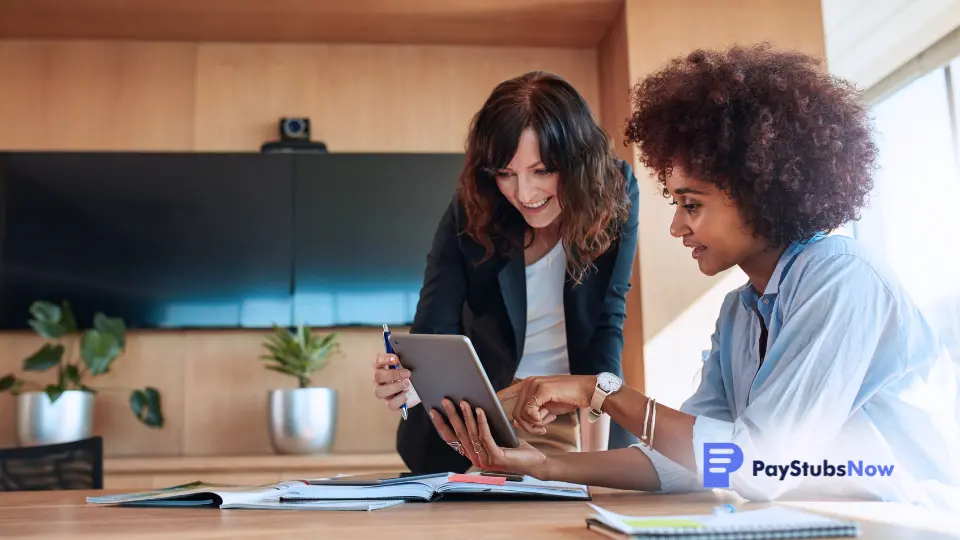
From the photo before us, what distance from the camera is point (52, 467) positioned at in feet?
7.34

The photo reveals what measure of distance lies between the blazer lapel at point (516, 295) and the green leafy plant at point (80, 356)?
7.04 feet

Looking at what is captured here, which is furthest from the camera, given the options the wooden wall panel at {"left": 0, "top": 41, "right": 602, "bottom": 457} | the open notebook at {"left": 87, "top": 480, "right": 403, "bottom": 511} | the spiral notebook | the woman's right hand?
the wooden wall panel at {"left": 0, "top": 41, "right": 602, "bottom": 457}

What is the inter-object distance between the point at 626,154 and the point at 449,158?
2.51ft

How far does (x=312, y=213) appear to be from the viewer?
12.6ft

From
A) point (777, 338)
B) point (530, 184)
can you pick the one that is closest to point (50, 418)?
point (530, 184)

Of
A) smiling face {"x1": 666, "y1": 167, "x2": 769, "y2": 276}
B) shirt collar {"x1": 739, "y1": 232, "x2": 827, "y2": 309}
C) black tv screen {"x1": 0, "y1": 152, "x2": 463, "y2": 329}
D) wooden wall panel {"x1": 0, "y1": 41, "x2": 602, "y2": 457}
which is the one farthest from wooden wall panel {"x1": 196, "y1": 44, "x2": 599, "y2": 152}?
shirt collar {"x1": 739, "y1": 232, "x2": 827, "y2": 309}

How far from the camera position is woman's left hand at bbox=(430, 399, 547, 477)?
1278mm

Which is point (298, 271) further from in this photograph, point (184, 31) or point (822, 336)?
point (822, 336)

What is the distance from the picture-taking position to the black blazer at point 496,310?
1.86 meters

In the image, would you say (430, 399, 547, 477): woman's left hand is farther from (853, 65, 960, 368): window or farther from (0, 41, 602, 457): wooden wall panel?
(853, 65, 960, 368): window

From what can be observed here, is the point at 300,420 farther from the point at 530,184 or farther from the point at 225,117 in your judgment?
the point at 530,184

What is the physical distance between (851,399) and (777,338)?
0.38ft

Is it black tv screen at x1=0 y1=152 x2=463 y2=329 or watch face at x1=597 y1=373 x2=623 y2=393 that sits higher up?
black tv screen at x1=0 y1=152 x2=463 y2=329

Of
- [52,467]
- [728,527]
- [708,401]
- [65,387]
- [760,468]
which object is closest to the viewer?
[728,527]
